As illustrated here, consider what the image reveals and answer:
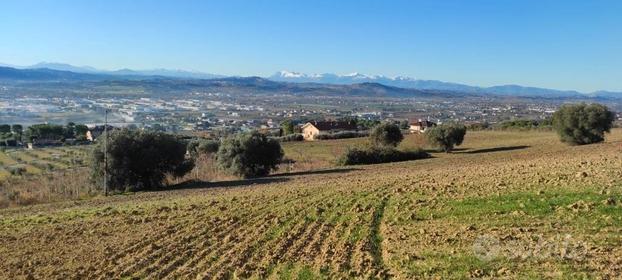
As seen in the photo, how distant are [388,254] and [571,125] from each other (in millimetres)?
49984

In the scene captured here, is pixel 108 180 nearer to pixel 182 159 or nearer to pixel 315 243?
pixel 182 159

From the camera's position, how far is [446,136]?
63.7m

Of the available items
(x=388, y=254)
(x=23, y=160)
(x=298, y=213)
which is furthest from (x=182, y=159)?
(x=23, y=160)

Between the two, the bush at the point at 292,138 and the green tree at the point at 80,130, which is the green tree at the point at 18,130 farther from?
the bush at the point at 292,138

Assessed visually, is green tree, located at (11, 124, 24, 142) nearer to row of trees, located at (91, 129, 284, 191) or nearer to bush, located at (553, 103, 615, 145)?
row of trees, located at (91, 129, 284, 191)

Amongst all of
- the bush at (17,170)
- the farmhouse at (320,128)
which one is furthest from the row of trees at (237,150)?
the farmhouse at (320,128)

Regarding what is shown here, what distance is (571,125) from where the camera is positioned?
5550cm

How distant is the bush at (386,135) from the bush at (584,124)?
17.8 metres

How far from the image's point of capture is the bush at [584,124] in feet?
179

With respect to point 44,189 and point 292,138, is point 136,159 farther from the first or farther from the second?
point 292,138

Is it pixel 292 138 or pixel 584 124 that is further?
pixel 292 138

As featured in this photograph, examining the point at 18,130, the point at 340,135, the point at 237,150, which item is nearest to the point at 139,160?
the point at 237,150

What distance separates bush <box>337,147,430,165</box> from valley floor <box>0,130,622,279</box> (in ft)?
101

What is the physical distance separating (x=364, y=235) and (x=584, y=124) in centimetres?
4805
